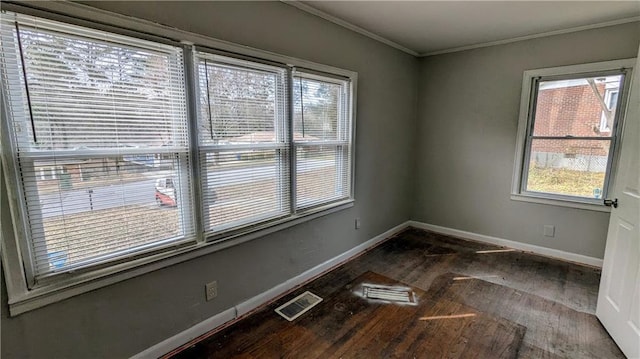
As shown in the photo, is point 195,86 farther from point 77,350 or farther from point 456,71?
point 456,71

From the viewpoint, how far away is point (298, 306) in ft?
7.90

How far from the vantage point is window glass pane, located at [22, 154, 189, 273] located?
1.41 meters

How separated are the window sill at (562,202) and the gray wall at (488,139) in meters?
0.06

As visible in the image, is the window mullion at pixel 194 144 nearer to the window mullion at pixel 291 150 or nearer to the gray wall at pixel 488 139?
the window mullion at pixel 291 150

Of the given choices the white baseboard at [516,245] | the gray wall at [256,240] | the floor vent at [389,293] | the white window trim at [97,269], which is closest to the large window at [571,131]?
the white baseboard at [516,245]

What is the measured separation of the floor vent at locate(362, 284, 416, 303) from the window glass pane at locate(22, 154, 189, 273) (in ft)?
5.51

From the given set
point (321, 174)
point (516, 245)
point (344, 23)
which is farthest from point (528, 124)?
point (321, 174)

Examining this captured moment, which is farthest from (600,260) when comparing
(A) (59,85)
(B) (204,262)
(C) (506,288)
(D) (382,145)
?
(A) (59,85)

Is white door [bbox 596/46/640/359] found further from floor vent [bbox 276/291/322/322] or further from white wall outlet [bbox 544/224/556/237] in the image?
floor vent [bbox 276/291/322/322]

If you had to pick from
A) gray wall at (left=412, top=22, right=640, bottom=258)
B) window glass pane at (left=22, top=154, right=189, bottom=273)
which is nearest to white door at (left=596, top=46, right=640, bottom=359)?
gray wall at (left=412, top=22, right=640, bottom=258)

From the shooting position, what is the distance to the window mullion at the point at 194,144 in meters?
1.81

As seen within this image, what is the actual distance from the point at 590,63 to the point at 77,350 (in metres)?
4.75

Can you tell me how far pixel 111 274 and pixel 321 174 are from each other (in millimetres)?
1824

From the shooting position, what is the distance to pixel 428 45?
360 centimetres
